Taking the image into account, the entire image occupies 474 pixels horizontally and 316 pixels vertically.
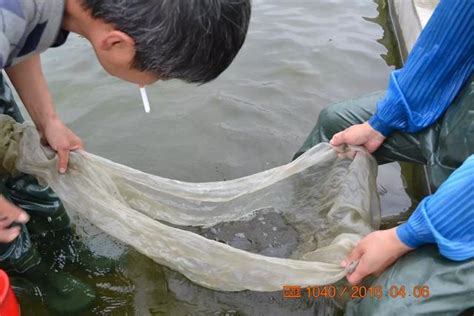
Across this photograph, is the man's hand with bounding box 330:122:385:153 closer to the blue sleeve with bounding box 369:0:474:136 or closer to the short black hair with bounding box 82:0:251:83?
the blue sleeve with bounding box 369:0:474:136

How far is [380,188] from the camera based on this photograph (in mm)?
2357

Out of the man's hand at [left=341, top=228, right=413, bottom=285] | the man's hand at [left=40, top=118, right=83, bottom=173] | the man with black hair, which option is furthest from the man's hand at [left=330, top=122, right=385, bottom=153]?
the man's hand at [left=40, top=118, right=83, bottom=173]

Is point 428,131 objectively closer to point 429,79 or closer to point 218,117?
point 429,79

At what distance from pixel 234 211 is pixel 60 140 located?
66cm

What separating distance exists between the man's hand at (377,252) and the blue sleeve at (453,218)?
0.09 metres

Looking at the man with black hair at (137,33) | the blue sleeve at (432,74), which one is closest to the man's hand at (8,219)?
the man with black hair at (137,33)

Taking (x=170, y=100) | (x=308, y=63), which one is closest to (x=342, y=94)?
(x=308, y=63)

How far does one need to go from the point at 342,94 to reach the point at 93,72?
170 centimetres

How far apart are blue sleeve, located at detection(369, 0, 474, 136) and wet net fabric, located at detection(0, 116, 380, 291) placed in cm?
20

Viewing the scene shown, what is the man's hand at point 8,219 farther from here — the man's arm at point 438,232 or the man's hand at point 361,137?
the man's hand at point 361,137

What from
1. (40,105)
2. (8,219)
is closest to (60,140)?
(40,105)

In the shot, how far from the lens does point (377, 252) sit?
1.33 m

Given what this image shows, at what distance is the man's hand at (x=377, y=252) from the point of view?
1330 mm

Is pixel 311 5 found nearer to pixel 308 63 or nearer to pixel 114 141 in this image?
pixel 308 63
